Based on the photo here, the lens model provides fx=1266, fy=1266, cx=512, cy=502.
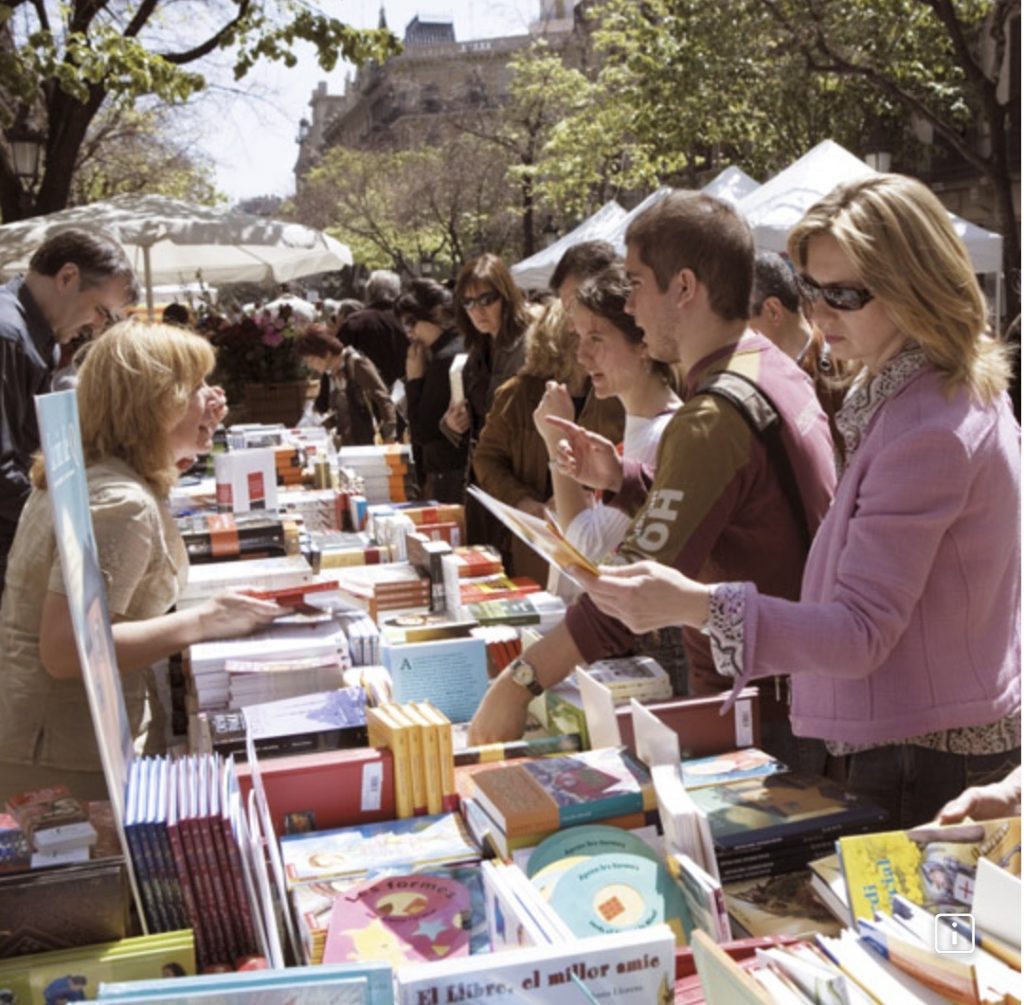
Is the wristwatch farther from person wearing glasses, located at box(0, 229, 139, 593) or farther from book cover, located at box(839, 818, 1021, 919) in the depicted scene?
person wearing glasses, located at box(0, 229, 139, 593)

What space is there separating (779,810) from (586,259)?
8.37 feet

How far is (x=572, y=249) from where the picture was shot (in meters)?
4.15

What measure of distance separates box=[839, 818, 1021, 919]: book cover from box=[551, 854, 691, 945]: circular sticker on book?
25 cm

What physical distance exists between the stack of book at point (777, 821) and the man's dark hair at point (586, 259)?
2.34m

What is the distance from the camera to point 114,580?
8.43 feet

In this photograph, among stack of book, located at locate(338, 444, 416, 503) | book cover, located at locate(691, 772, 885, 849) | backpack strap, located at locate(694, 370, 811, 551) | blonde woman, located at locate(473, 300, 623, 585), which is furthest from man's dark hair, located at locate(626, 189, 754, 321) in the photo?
stack of book, located at locate(338, 444, 416, 503)

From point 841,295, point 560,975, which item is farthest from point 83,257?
point 560,975

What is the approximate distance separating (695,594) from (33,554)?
1.48 meters

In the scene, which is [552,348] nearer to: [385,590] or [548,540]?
[385,590]

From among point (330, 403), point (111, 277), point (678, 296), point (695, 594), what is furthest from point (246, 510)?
point (330, 403)

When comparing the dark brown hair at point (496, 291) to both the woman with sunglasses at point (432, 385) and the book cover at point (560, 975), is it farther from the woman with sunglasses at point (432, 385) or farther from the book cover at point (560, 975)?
the book cover at point (560, 975)

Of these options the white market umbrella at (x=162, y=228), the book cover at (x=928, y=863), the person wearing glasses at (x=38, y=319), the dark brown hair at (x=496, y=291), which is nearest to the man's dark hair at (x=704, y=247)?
the book cover at (x=928, y=863)

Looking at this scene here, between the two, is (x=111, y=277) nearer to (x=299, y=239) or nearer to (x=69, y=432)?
(x=69, y=432)

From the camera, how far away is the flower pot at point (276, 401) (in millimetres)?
9023
